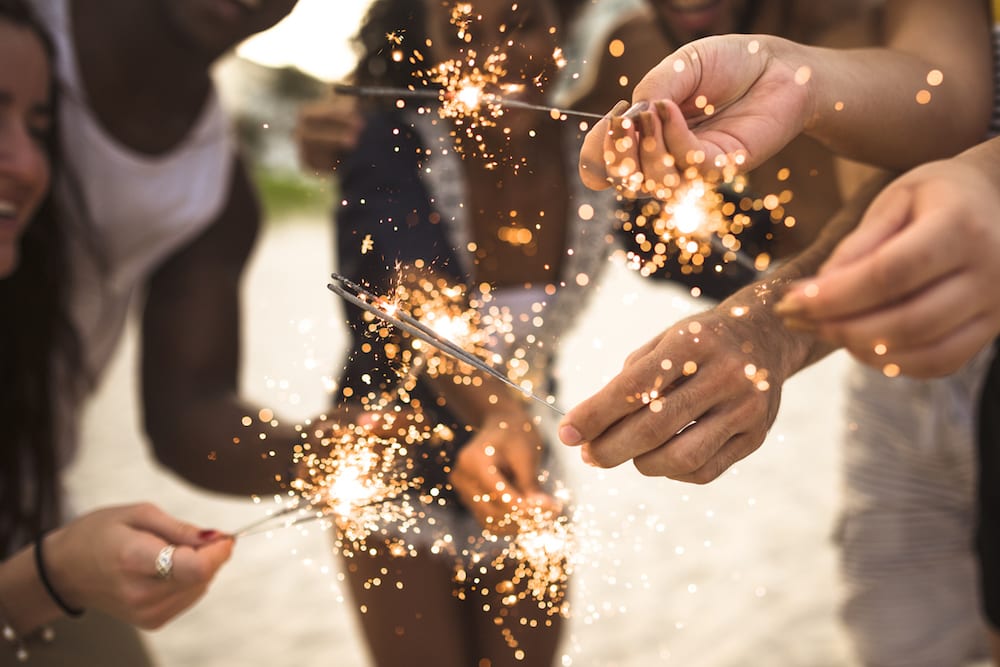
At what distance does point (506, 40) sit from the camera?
582 millimetres

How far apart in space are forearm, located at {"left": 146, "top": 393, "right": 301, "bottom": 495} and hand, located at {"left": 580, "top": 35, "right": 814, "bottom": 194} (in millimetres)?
371

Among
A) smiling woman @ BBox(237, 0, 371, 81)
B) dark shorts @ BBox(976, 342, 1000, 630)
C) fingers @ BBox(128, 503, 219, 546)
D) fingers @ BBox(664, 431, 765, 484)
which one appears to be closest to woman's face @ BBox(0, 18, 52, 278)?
smiling woman @ BBox(237, 0, 371, 81)

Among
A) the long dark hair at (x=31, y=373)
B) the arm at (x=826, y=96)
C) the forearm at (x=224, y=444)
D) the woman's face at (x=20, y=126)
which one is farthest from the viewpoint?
the long dark hair at (x=31, y=373)

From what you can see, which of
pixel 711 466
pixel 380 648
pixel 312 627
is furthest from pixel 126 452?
pixel 711 466

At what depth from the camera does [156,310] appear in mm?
1126

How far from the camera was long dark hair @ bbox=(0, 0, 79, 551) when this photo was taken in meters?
0.96

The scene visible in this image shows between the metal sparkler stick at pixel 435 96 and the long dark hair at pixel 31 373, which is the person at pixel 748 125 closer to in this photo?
the metal sparkler stick at pixel 435 96

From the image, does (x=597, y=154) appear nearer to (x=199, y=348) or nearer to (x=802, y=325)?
(x=802, y=325)

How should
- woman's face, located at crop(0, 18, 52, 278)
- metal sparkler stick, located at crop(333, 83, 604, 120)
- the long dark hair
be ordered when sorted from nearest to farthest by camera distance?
1. metal sparkler stick, located at crop(333, 83, 604, 120)
2. woman's face, located at crop(0, 18, 52, 278)
3. the long dark hair

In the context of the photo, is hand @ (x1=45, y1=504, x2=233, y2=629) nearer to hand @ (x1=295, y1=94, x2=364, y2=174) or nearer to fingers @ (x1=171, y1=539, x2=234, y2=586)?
fingers @ (x1=171, y1=539, x2=234, y2=586)

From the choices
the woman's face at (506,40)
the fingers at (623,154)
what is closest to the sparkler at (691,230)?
the fingers at (623,154)

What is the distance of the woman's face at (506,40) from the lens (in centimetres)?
58

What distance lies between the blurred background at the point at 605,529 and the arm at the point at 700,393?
3.5 inches

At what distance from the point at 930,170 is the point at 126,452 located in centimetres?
286
